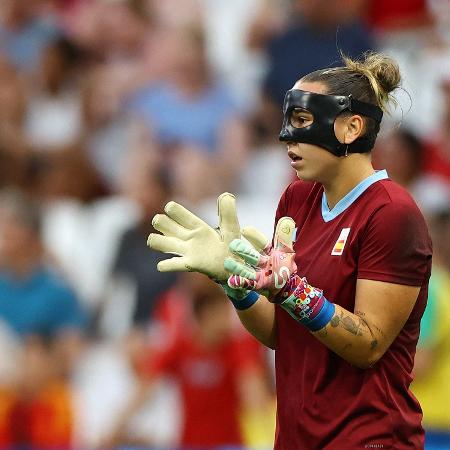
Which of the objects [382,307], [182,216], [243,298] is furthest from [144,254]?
[382,307]

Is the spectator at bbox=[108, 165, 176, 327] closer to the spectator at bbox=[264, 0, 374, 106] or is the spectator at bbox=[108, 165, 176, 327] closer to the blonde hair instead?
the spectator at bbox=[264, 0, 374, 106]

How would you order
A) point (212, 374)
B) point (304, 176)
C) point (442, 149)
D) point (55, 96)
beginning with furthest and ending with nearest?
point (55, 96)
point (442, 149)
point (212, 374)
point (304, 176)

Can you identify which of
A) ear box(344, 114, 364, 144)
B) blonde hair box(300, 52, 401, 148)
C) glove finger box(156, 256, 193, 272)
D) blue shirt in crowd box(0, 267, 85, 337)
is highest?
blonde hair box(300, 52, 401, 148)

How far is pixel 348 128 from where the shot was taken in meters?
3.26

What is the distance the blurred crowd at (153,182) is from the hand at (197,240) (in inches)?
114

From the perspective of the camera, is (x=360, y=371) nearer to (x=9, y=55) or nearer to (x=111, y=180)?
(x=111, y=180)

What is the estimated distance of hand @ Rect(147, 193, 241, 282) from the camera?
3125 mm

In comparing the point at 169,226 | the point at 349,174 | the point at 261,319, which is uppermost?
the point at 349,174

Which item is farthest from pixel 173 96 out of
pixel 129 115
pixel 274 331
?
pixel 274 331

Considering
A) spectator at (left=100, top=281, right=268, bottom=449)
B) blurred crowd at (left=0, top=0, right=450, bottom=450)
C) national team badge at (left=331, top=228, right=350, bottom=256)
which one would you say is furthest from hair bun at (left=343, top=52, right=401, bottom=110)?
spectator at (left=100, top=281, right=268, bottom=449)

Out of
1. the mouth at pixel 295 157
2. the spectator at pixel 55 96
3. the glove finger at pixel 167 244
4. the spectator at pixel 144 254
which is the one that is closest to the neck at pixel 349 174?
the mouth at pixel 295 157

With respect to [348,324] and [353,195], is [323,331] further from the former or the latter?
[353,195]

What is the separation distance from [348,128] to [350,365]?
26.6 inches

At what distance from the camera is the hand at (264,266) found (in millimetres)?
3025
